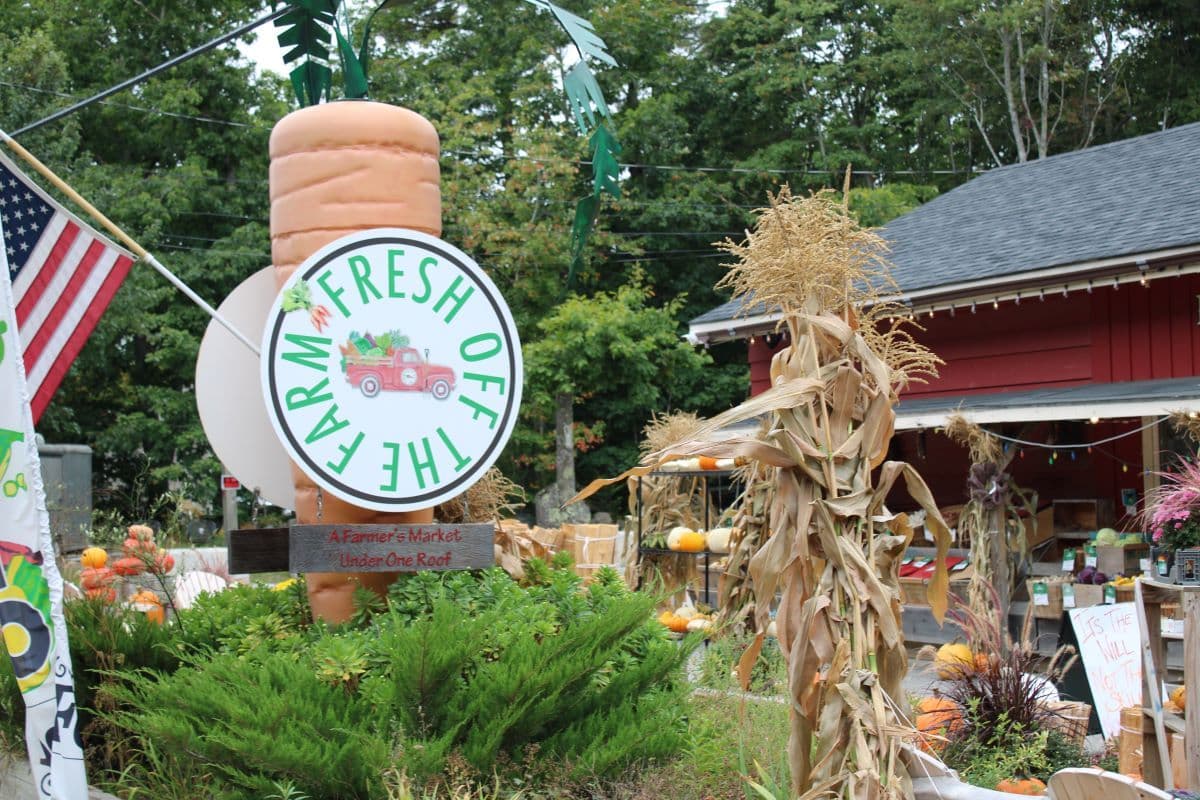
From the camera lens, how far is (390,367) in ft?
16.8

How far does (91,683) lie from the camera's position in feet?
17.2

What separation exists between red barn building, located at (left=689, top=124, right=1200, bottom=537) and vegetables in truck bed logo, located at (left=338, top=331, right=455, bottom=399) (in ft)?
20.6

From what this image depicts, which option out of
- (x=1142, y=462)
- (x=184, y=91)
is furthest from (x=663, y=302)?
→ (x=1142, y=462)

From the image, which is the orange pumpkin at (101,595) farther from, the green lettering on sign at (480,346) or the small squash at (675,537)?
the small squash at (675,537)

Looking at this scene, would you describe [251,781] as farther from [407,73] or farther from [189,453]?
[407,73]

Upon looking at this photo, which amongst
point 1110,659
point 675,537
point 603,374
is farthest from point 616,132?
point 1110,659

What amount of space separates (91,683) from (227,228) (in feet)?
74.8

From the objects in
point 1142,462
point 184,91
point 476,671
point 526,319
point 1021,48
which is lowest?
point 476,671

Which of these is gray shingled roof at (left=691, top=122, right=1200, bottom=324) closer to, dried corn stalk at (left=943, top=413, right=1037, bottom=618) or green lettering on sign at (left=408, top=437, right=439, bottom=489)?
dried corn stalk at (left=943, top=413, right=1037, bottom=618)

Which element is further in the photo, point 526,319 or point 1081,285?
point 526,319

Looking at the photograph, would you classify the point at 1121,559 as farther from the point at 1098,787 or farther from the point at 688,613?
the point at 1098,787

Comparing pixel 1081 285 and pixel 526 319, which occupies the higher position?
pixel 526 319

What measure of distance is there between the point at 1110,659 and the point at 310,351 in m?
4.46

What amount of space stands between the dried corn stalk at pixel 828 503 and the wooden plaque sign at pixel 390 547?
1.53 meters
